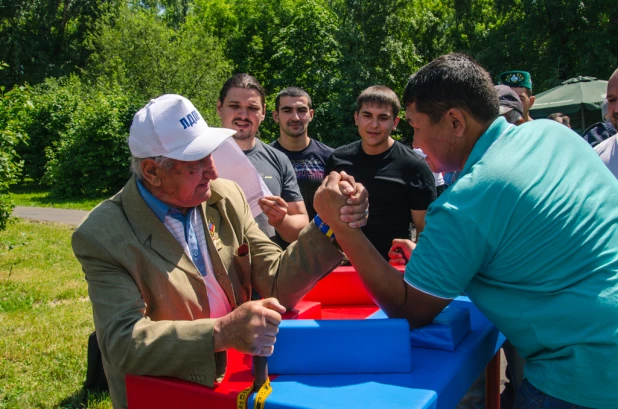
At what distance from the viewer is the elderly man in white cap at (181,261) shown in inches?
62.3

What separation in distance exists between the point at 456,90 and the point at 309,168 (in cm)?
288

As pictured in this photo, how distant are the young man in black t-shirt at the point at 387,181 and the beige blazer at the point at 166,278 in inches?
58.8

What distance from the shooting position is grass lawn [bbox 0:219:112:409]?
3406 millimetres

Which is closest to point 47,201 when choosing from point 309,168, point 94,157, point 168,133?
point 94,157

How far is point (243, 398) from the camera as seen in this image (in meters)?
1.45

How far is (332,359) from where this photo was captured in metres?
1.58

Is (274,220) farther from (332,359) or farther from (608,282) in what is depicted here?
(608,282)

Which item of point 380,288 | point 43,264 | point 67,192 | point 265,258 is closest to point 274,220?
point 265,258

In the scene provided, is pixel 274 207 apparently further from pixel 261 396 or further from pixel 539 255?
pixel 539 255

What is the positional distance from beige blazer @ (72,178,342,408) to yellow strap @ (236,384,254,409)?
0.40 ft

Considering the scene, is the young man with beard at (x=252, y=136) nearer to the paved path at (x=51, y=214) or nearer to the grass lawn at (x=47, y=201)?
the paved path at (x=51, y=214)

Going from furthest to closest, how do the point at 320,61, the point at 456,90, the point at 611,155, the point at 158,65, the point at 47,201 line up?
the point at 320,61
the point at 158,65
the point at 47,201
the point at 611,155
the point at 456,90

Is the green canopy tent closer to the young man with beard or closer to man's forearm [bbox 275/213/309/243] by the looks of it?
the young man with beard

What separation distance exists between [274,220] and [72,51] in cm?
3438
